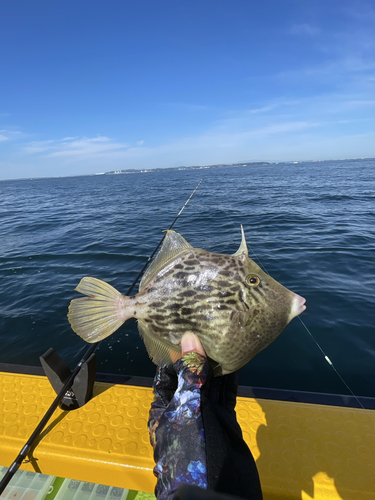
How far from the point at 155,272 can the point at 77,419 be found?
1.84m

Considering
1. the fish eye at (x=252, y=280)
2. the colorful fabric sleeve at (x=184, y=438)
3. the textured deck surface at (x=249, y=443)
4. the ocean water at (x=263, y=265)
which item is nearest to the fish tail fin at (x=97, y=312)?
the colorful fabric sleeve at (x=184, y=438)

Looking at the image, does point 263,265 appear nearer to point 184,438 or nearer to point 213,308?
point 213,308

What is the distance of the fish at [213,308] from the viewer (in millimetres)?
1684

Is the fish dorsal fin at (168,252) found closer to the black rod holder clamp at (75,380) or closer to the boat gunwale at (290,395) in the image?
the black rod holder clamp at (75,380)

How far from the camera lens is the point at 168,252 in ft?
6.77

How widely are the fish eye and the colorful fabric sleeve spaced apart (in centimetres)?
57

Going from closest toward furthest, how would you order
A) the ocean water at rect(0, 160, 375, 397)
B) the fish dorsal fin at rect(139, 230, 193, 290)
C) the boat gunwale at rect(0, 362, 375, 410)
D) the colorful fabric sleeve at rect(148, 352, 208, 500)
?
the colorful fabric sleeve at rect(148, 352, 208, 500), the fish dorsal fin at rect(139, 230, 193, 290), the boat gunwale at rect(0, 362, 375, 410), the ocean water at rect(0, 160, 375, 397)

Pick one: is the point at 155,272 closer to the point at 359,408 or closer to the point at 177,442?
the point at 177,442

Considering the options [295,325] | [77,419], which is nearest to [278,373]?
[295,325]

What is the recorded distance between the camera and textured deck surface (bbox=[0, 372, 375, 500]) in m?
1.95

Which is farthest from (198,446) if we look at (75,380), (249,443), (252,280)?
(75,380)

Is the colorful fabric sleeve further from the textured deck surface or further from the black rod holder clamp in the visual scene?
the black rod holder clamp

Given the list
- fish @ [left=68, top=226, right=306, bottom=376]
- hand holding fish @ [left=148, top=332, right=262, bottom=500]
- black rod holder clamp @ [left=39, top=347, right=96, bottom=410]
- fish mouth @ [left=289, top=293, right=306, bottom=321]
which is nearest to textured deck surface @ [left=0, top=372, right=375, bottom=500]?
black rod holder clamp @ [left=39, top=347, right=96, bottom=410]

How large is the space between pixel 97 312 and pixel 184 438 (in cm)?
115
